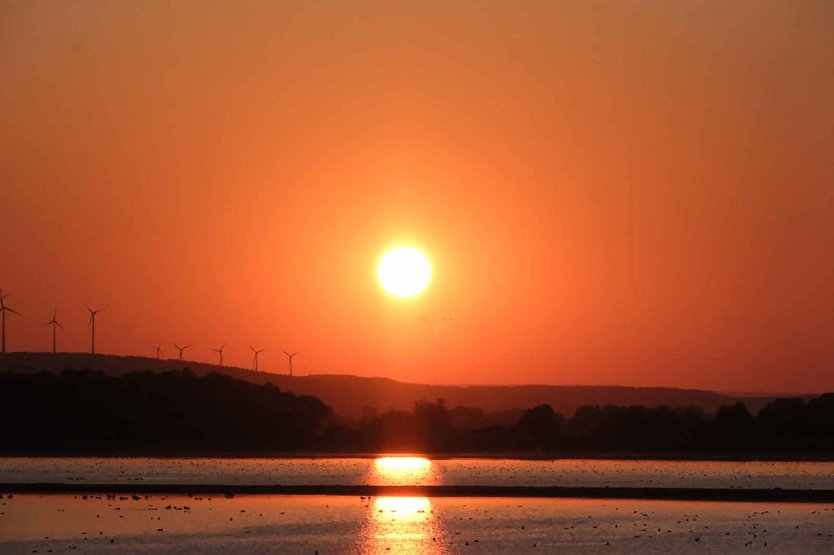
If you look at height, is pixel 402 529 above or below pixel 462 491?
below

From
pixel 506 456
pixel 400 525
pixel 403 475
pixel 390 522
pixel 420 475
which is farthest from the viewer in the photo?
pixel 506 456

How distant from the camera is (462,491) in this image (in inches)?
Result: 3750

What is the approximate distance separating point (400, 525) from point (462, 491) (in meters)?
24.9

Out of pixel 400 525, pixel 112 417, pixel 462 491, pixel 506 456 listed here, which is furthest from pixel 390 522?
pixel 506 456

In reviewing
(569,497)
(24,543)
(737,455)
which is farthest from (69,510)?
(737,455)

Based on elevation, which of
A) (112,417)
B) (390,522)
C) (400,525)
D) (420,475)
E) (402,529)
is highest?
(112,417)

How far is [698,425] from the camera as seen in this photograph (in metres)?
199

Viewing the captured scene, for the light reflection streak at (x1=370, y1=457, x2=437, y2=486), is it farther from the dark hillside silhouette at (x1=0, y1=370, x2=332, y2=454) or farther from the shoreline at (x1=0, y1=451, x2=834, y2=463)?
the dark hillside silhouette at (x1=0, y1=370, x2=332, y2=454)

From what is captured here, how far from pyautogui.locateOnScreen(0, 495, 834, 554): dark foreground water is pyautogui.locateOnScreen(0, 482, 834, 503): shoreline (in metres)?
3.48

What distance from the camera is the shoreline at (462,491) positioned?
90.8 meters

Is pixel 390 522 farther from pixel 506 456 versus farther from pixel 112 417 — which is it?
pixel 506 456

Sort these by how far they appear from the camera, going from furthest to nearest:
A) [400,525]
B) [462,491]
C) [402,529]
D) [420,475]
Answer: [420,475] < [462,491] < [400,525] < [402,529]

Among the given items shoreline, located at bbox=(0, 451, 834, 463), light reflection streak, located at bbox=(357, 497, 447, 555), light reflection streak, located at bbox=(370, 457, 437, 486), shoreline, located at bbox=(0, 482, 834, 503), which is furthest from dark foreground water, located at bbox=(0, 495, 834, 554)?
shoreline, located at bbox=(0, 451, 834, 463)

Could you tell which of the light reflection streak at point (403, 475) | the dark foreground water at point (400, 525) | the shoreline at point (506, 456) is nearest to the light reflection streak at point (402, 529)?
the dark foreground water at point (400, 525)
